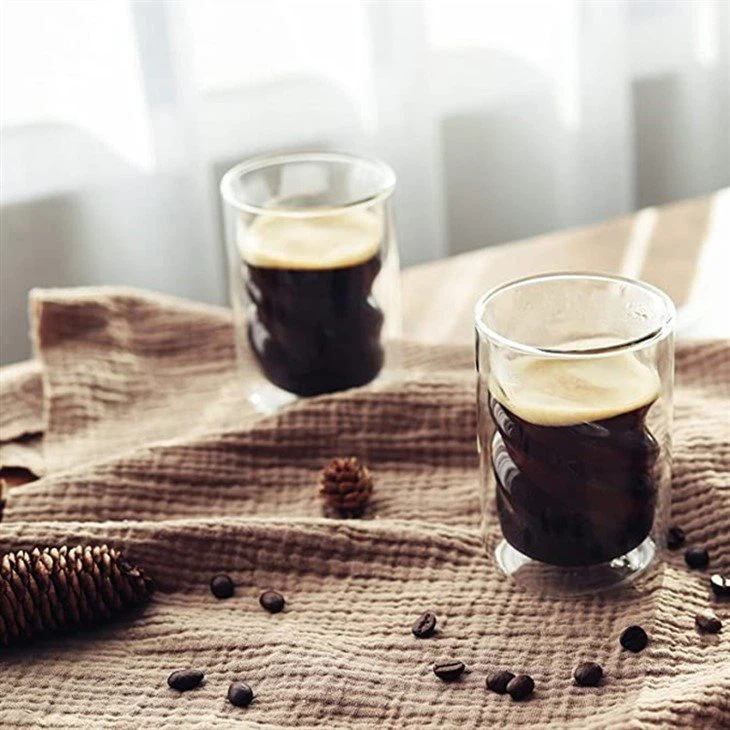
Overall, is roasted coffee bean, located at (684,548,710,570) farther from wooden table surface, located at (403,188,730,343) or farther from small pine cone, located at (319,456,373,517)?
wooden table surface, located at (403,188,730,343)

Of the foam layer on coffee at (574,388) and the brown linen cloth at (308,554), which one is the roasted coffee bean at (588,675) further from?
the foam layer on coffee at (574,388)

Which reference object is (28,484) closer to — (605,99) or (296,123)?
(296,123)

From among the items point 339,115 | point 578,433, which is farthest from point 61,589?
point 339,115

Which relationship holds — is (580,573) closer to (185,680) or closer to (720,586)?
(720,586)

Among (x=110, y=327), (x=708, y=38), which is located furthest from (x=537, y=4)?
(x=110, y=327)

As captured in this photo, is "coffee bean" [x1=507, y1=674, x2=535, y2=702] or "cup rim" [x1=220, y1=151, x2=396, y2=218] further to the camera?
"cup rim" [x1=220, y1=151, x2=396, y2=218]

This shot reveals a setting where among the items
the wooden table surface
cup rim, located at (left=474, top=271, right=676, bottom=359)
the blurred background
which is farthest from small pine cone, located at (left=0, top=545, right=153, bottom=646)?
the blurred background
